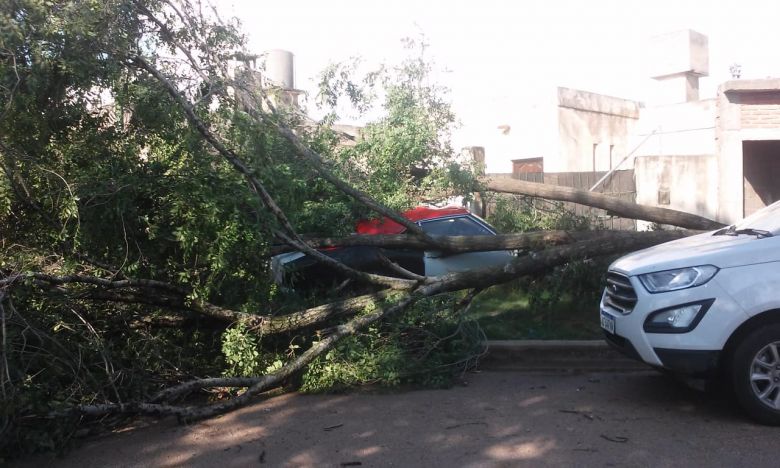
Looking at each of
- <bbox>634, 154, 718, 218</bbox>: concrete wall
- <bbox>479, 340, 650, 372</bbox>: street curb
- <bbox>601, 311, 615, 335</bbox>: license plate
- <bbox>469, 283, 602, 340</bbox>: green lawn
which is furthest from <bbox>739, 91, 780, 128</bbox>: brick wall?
<bbox>601, 311, 615, 335</bbox>: license plate

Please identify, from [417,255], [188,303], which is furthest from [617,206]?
[188,303]

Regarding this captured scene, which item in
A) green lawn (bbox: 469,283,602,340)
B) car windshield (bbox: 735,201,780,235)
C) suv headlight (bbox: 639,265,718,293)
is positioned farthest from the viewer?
green lawn (bbox: 469,283,602,340)

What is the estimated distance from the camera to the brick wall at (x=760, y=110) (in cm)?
1210

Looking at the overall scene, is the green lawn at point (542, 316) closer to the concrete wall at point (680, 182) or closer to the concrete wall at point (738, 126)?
the concrete wall at point (738, 126)

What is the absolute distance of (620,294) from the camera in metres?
5.70

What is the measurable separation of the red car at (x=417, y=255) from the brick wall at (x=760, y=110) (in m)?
6.09

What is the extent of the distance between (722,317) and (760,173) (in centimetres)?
1028

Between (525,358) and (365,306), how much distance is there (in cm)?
177

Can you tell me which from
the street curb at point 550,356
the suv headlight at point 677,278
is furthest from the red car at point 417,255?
the suv headlight at point 677,278

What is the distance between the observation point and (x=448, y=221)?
9430 millimetres

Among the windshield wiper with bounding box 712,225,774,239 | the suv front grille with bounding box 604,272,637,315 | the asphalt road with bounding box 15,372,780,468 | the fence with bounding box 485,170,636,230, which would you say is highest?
the fence with bounding box 485,170,636,230

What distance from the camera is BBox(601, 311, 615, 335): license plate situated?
18.8 ft

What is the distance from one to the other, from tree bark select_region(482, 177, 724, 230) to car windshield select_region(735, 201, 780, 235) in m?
3.05

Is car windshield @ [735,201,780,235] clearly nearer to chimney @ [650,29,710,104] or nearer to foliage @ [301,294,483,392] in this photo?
foliage @ [301,294,483,392]
